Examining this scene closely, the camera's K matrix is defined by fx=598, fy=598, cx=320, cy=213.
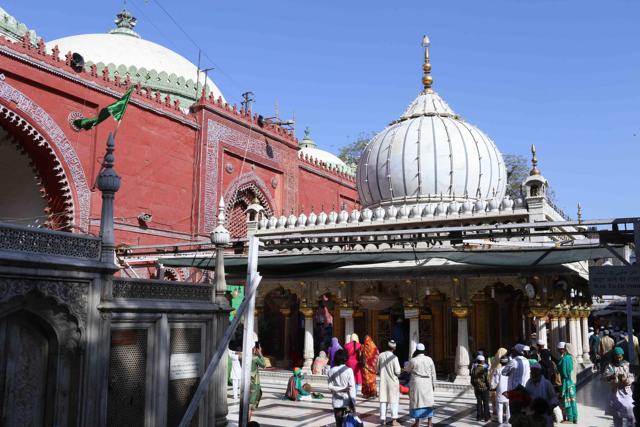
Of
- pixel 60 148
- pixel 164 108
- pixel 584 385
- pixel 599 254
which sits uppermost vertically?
pixel 164 108

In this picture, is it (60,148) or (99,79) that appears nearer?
(60,148)

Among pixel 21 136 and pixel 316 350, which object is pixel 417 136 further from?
pixel 21 136

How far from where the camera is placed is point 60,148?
625 inches

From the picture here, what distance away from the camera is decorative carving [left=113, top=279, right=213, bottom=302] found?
5879 mm

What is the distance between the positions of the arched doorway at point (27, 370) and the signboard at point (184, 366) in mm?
1340

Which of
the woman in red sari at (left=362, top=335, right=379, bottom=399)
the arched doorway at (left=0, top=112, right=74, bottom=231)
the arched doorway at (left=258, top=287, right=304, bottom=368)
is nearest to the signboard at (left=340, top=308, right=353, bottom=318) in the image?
the woman in red sari at (left=362, top=335, right=379, bottom=399)

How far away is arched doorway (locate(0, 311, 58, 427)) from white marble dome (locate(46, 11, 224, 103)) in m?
19.3

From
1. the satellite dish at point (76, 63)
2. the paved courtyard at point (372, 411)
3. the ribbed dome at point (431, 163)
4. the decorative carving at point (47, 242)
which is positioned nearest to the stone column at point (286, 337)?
the ribbed dome at point (431, 163)

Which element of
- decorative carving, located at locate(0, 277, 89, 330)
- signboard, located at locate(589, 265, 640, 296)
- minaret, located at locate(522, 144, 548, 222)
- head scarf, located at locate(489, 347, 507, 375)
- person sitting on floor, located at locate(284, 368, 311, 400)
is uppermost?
minaret, located at locate(522, 144, 548, 222)

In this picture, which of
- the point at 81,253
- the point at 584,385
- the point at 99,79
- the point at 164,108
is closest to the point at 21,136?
the point at 99,79

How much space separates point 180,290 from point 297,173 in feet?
60.4

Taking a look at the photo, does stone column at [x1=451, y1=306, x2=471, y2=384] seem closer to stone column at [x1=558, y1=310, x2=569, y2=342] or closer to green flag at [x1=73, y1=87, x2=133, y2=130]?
stone column at [x1=558, y1=310, x2=569, y2=342]

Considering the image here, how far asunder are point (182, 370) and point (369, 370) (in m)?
6.01

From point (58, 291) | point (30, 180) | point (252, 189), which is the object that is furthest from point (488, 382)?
point (252, 189)
